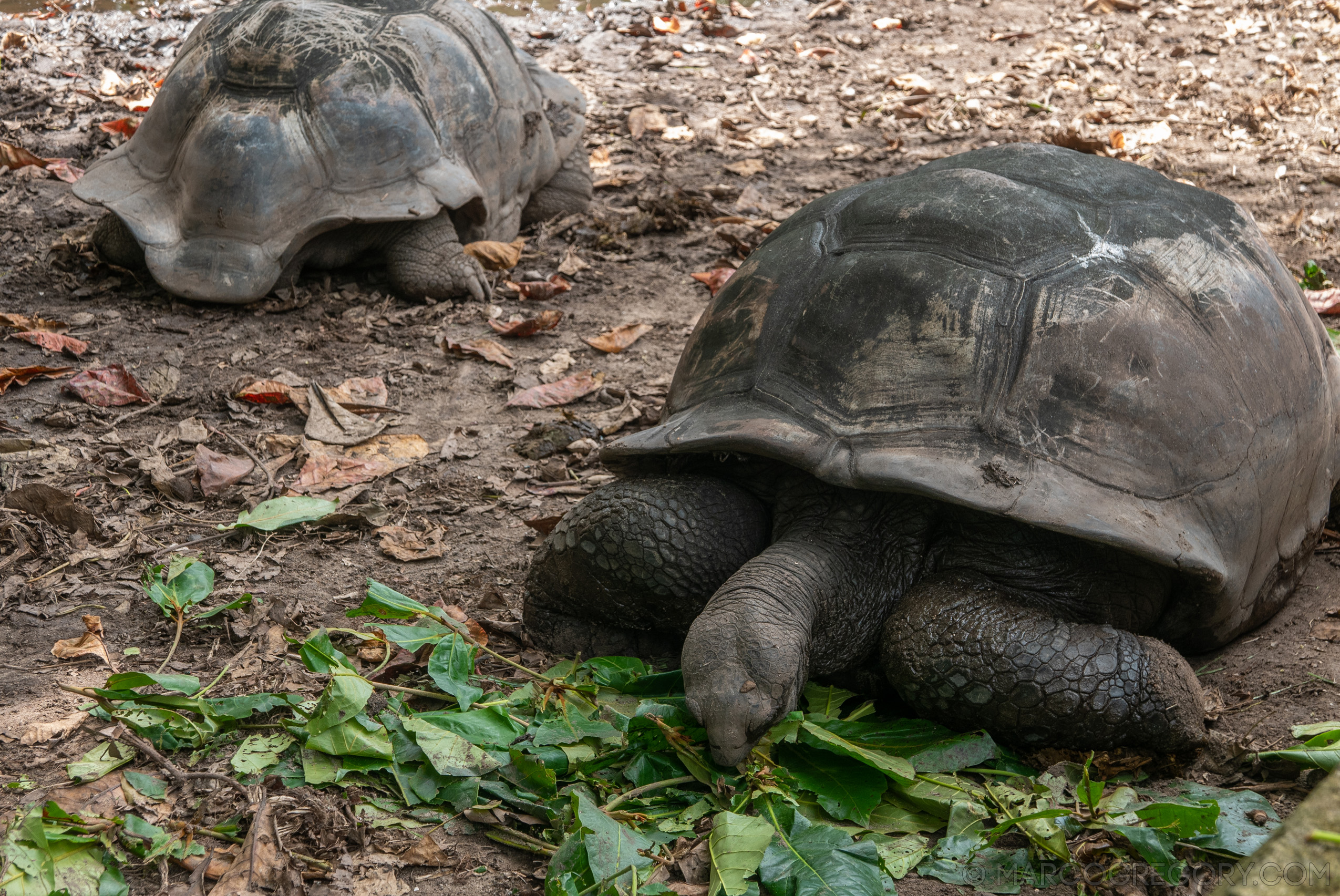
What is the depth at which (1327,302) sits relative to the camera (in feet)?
13.6

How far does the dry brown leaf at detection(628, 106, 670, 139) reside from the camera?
6789 millimetres

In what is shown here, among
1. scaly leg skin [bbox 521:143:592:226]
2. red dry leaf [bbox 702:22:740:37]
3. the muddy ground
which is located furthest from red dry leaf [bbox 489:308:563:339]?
red dry leaf [bbox 702:22:740:37]

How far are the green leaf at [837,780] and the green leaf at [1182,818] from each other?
48 cm

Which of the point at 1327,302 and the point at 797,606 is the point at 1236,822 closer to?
the point at 797,606

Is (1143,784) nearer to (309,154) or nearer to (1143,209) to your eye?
(1143,209)

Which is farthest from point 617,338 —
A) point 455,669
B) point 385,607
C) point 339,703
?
point 339,703

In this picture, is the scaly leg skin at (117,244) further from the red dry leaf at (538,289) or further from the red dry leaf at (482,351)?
the red dry leaf at (538,289)

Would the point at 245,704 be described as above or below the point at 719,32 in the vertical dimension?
below

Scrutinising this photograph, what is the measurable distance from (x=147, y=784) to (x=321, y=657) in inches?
16.9

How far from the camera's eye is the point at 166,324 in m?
4.51

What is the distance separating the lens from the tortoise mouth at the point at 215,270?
4609 millimetres

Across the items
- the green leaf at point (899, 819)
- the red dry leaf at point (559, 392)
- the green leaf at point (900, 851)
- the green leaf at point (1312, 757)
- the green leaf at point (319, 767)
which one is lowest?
the red dry leaf at point (559, 392)

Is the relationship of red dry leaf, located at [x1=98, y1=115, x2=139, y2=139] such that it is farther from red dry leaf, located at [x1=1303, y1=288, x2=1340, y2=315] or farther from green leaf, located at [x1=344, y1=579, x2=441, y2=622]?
red dry leaf, located at [x1=1303, y1=288, x2=1340, y2=315]

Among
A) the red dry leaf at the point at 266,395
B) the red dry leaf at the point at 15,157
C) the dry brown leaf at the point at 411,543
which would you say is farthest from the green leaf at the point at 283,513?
the red dry leaf at the point at 15,157
